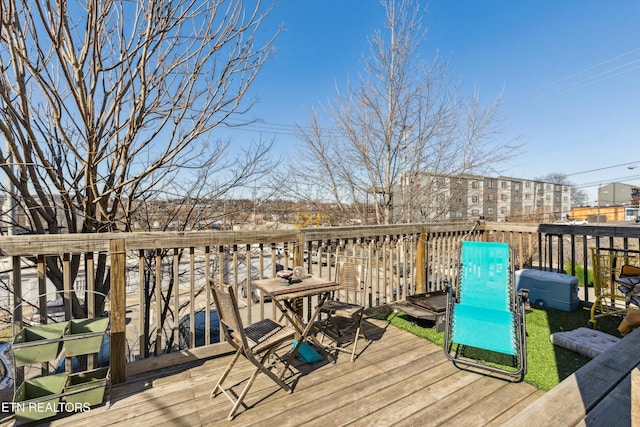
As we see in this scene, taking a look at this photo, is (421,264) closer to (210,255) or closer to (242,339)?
(210,255)

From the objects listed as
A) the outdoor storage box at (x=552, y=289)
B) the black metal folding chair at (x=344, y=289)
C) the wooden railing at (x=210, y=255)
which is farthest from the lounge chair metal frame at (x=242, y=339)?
the outdoor storage box at (x=552, y=289)

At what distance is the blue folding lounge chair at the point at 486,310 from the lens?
262 cm

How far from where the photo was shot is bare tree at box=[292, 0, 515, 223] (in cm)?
758

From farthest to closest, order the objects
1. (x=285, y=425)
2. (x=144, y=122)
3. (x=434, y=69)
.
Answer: (x=434, y=69), (x=144, y=122), (x=285, y=425)

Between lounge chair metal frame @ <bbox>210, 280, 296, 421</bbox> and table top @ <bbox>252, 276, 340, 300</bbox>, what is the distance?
0.29 metres

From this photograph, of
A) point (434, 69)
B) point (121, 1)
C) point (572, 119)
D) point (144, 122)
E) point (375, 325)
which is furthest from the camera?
point (572, 119)

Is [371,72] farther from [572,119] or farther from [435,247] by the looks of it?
[572,119]

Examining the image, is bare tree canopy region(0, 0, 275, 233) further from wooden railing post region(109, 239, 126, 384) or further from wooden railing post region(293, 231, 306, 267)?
wooden railing post region(293, 231, 306, 267)

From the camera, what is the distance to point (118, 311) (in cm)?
243

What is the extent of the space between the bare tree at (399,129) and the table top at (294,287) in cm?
510

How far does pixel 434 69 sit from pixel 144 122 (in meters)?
7.03

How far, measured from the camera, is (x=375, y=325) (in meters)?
3.77

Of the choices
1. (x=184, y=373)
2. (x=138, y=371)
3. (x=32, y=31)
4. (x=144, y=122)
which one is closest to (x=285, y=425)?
(x=184, y=373)

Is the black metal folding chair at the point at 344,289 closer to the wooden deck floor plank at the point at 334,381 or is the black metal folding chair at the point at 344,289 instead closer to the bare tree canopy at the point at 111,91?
the wooden deck floor plank at the point at 334,381
